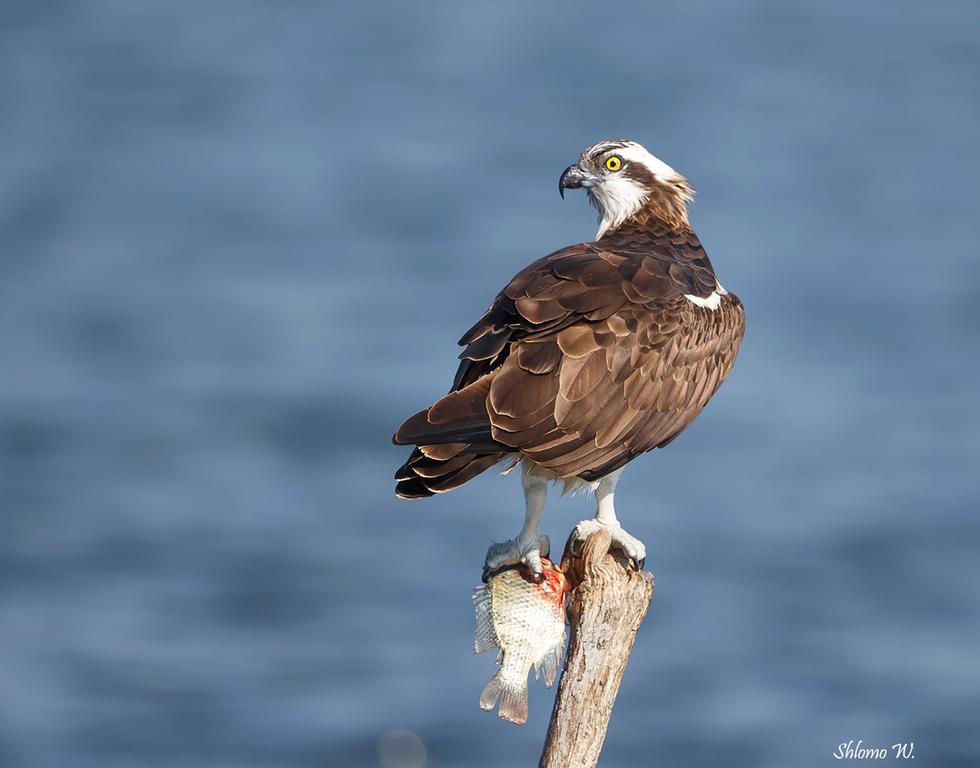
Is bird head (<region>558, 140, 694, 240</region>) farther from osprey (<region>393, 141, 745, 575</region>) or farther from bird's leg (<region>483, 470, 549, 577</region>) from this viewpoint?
bird's leg (<region>483, 470, 549, 577</region>)

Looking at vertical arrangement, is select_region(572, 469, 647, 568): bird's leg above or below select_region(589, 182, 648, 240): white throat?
below

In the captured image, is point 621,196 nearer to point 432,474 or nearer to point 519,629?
point 432,474

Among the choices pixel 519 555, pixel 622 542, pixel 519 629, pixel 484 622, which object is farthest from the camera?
pixel 622 542

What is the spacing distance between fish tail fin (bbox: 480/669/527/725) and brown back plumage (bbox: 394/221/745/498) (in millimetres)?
1141

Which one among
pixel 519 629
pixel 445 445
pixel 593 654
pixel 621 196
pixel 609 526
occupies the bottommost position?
pixel 593 654

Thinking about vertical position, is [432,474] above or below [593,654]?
above

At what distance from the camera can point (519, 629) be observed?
8.05 meters

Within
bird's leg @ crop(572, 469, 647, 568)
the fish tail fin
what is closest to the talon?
bird's leg @ crop(572, 469, 647, 568)

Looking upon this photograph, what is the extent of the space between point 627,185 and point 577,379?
273 centimetres

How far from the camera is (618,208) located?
10.8 m

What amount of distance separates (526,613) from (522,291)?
1.93 metres

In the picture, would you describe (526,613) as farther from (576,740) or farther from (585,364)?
(585,364)

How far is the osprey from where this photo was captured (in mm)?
7906

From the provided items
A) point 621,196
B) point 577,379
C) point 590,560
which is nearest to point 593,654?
point 590,560
